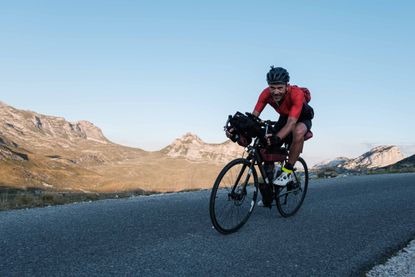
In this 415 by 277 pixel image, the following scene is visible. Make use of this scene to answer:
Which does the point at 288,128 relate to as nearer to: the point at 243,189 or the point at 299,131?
the point at 299,131

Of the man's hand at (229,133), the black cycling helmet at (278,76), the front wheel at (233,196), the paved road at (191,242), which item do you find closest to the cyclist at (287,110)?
the black cycling helmet at (278,76)

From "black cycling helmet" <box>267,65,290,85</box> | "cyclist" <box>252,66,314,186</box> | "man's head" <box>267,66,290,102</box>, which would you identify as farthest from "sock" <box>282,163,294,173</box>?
"black cycling helmet" <box>267,65,290,85</box>

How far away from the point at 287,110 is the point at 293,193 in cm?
173

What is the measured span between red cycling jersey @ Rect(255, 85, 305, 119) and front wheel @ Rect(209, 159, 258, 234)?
1264 millimetres

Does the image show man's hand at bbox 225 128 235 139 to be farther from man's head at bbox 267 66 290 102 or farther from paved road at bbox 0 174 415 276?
paved road at bbox 0 174 415 276

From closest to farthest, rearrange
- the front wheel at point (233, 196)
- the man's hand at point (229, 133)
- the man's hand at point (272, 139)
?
the front wheel at point (233, 196)
the man's hand at point (272, 139)
the man's hand at point (229, 133)

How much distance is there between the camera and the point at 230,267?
4492 mm

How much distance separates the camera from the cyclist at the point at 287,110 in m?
6.85

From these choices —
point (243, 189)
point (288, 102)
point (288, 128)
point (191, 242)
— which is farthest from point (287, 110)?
point (191, 242)

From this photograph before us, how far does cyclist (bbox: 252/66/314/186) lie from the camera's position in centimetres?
685

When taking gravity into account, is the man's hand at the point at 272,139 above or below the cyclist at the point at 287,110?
below

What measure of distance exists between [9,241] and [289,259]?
11.8ft

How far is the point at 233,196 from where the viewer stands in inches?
249

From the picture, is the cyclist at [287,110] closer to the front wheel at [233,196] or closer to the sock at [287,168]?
the sock at [287,168]
